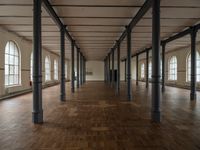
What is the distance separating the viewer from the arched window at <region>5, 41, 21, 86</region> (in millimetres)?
12445

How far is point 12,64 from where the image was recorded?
43.3 feet

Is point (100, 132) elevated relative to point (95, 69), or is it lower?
lower

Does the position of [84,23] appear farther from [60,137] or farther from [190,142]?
[190,142]

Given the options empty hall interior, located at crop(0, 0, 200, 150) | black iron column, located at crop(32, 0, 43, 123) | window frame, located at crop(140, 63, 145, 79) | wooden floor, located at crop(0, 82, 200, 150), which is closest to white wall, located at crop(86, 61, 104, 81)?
window frame, located at crop(140, 63, 145, 79)

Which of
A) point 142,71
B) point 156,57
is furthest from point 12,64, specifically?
point 142,71

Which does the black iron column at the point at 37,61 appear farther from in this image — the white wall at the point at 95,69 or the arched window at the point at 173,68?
the white wall at the point at 95,69

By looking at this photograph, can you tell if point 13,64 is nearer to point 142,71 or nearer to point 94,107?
point 94,107

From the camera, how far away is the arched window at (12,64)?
40.8 feet

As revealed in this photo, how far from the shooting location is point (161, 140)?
4383 millimetres

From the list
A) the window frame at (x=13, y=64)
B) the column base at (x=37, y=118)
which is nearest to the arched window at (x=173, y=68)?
the window frame at (x=13, y=64)

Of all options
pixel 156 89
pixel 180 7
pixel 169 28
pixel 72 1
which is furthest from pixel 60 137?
pixel 169 28

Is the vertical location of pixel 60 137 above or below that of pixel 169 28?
below

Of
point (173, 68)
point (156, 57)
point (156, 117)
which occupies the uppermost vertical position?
point (173, 68)

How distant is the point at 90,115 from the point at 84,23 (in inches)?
191
